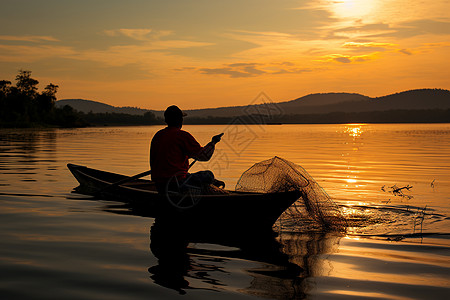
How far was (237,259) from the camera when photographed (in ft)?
23.4

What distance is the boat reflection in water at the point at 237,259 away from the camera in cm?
589

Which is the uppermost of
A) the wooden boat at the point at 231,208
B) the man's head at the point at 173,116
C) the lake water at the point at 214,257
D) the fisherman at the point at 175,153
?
the man's head at the point at 173,116

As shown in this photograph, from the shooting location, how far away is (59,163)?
76.1ft

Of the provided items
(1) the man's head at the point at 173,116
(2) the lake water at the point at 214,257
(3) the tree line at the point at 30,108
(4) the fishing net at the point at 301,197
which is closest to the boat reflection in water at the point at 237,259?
(2) the lake water at the point at 214,257

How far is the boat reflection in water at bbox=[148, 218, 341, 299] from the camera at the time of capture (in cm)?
589

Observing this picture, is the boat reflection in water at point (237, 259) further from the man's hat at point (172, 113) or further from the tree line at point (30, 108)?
the tree line at point (30, 108)

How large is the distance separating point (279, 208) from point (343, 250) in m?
1.36

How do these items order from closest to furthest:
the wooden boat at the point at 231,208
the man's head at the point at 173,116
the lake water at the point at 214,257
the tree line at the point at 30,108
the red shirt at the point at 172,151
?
the lake water at the point at 214,257 < the wooden boat at the point at 231,208 < the red shirt at the point at 172,151 < the man's head at the point at 173,116 < the tree line at the point at 30,108

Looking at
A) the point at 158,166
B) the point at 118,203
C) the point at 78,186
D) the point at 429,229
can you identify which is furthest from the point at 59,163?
the point at 429,229

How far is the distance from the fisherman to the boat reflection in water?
36.8 inches

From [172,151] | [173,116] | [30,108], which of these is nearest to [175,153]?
[172,151]

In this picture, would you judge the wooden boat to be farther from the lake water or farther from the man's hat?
the man's hat

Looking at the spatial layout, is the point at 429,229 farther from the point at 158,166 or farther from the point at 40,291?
the point at 40,291

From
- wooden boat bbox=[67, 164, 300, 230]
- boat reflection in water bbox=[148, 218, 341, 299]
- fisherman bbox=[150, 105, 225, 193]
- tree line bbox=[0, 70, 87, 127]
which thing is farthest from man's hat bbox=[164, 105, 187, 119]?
tree line bbox=[0, 70, 87, 127]
